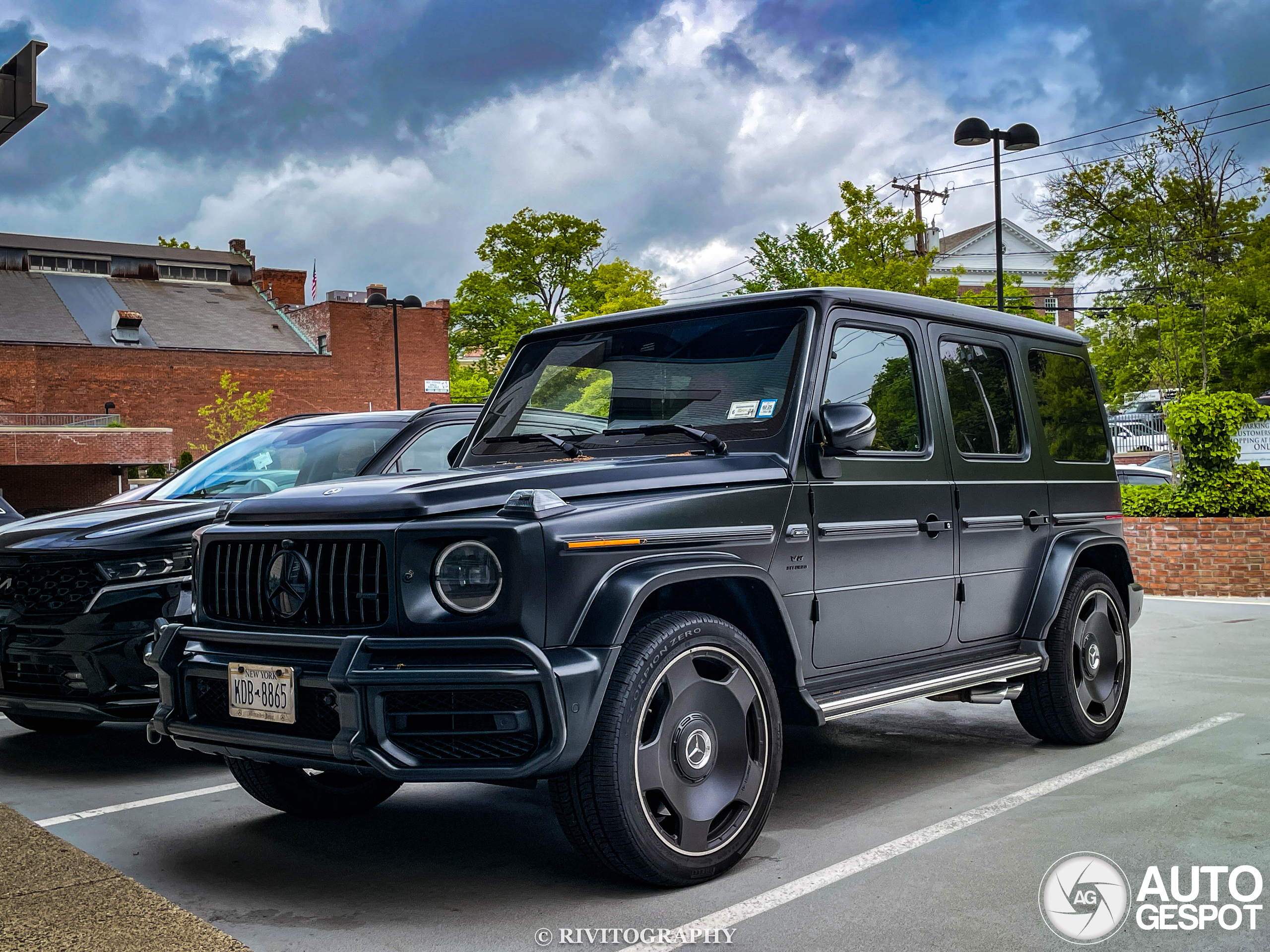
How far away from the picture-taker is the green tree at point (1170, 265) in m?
26.3

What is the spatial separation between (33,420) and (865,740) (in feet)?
171

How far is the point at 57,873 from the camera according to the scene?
4246 mm

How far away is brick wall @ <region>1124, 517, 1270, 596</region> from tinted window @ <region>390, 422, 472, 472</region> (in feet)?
30.7

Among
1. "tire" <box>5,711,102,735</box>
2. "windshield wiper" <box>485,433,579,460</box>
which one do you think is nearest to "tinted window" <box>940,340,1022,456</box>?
→ "windshield wiper" <box>485,433,579,460</box>

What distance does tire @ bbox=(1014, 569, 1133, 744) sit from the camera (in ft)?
19.9

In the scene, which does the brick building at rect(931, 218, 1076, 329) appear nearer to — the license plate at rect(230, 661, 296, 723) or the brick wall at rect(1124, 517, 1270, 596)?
the brick wall at rect(1124, 517, 1270, 596)

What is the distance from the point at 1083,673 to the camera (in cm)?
629

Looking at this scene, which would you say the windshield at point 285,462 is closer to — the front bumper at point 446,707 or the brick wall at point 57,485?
the front bumper at point 446,707

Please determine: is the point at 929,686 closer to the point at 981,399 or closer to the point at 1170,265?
the point at 981,399

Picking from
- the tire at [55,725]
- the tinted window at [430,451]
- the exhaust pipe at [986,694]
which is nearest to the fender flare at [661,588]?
the exhaust pipe at [986,694]

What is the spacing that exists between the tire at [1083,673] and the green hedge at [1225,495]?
28.8 ft

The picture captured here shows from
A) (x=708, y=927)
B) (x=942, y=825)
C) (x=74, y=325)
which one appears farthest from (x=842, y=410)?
(x=74, y=325)

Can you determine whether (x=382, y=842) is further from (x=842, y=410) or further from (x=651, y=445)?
(x=842, y=410)

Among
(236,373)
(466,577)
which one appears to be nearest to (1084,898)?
(466,577)
